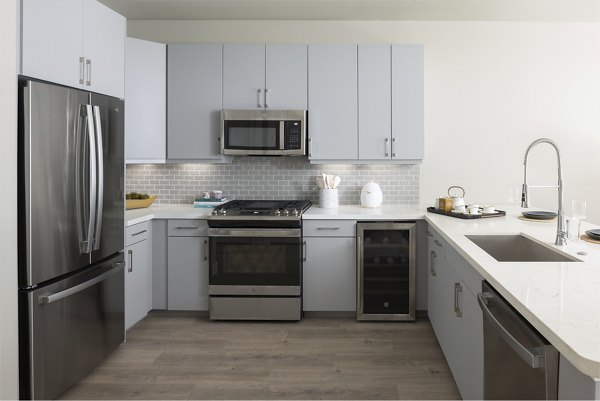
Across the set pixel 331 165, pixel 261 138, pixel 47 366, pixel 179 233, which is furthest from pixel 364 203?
pixel 47 366

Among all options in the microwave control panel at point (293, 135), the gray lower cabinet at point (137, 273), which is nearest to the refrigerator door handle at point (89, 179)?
the gray lower cabinet at point (137, 273)

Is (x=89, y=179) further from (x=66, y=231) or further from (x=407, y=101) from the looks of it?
(x=407, y=101)

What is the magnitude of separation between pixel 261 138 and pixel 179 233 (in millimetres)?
1079

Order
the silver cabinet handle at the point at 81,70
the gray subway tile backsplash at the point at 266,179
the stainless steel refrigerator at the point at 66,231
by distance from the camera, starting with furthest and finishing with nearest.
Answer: the gray subway tile backsplash at the point at 266,179 < the silver cabinet handle at the point at 81,70 < the stainless steel refrigerator at the point at 66,231

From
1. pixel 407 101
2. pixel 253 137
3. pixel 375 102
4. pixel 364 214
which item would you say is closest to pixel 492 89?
pixel 407 101

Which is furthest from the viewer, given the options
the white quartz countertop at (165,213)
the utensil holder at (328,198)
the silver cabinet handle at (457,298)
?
the utensil holder at (328,198)

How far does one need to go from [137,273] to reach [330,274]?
1541mm

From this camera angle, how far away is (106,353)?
331cm

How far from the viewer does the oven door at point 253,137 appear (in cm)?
452

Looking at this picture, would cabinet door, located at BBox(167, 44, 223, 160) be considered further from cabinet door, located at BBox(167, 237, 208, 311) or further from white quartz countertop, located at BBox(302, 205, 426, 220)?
white quartz countertop, located at BBox(302, 205, 426, 220)

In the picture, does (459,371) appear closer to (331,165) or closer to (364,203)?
(364,203)

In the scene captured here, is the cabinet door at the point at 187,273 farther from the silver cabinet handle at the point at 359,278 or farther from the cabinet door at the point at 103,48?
the cabinet door at the point at 103,48

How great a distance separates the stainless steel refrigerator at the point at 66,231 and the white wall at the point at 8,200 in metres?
0.05

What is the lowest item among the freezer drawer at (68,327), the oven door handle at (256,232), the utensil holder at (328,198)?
the freezer drawer at (68,327)
